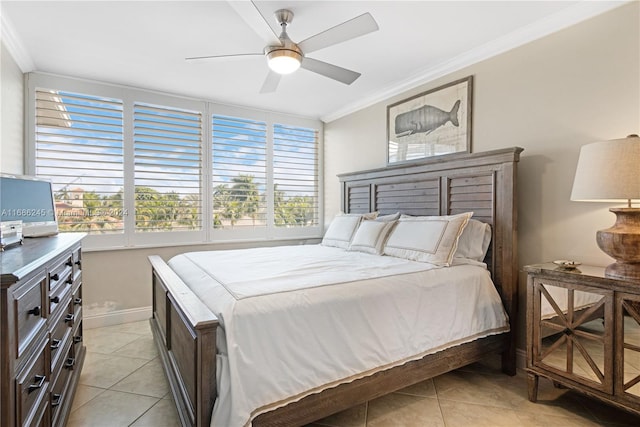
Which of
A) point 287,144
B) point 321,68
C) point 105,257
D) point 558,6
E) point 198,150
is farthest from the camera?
point 287,144

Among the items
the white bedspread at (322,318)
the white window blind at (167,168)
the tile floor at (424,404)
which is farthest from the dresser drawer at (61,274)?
the white window blind at (167,168)

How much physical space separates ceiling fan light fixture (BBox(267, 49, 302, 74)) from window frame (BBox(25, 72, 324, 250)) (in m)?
2.16

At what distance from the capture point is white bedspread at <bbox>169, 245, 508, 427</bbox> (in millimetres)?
1452

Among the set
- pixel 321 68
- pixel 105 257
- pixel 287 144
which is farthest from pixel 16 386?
pixel 287 144

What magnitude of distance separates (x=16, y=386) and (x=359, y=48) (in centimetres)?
295

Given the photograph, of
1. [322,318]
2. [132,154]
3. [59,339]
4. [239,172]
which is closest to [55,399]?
[59,339]

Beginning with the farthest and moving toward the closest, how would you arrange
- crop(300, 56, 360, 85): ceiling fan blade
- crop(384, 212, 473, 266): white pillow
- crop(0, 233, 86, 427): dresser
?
1. crop(384, 212, 473, 266): white pillow
2. crop(300, 56, 360, 85): ceiling fan blade
3. crop(0, 233, 86, 427): dresser

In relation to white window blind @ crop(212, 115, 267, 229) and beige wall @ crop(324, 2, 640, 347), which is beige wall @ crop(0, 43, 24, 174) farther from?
beige wall @ crop(324, 2, 640, 347)

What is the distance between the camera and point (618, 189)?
5.75ft

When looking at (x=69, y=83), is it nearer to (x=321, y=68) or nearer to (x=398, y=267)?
(x=321, y=68)

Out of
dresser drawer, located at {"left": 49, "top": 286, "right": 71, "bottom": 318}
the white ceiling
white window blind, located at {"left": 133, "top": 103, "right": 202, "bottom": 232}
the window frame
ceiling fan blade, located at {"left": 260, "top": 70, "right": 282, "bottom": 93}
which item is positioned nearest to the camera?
dresser drawer, located at {"left": 49, "top": 286, "right": 71, "bottom": 318}

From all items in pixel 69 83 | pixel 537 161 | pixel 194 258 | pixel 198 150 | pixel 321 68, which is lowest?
pixel 194 258

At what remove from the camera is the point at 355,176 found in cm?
411

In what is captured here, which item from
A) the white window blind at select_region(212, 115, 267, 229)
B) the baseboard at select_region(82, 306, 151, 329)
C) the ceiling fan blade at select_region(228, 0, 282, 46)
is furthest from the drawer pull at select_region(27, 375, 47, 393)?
the white window blind at select_region(212, 115, 267, 229)
